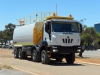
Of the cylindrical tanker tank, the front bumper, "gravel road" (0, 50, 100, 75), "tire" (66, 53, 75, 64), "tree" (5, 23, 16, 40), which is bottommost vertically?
"gravel road" (0, 50, 100, 75)

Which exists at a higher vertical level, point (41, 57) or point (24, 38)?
point (24, 38)

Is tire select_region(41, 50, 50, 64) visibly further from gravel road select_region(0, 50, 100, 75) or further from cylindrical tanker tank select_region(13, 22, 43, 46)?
cylindrical tanker tank select_region(13, 22, 43, 46)

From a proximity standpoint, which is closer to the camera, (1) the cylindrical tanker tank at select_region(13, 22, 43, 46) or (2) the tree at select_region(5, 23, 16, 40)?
(1) the cylindrical tanker tank at select_region(13, 22, 43, 46)

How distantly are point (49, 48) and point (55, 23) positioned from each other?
6.66 feet

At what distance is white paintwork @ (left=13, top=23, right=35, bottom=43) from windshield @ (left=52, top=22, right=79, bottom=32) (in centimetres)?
398

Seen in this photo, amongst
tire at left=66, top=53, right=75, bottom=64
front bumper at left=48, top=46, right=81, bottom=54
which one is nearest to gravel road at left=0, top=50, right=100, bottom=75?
front bumper at left=48, top=46, right=81, bottom=54

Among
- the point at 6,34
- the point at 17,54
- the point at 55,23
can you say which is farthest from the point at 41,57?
the point at 6,34

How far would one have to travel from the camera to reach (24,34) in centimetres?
2744

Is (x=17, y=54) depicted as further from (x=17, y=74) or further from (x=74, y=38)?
(x=17, y=74)

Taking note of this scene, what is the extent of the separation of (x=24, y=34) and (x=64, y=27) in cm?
713

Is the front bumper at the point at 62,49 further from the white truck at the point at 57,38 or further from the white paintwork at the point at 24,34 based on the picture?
the white paintwork at the point at 24,34

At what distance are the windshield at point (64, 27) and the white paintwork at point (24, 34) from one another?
3981mm

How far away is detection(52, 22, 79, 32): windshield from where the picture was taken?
21.2 metres

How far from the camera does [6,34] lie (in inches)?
4761
